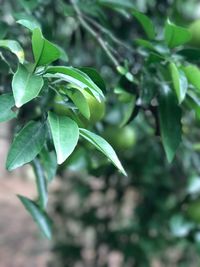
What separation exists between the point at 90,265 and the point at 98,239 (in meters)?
0.17

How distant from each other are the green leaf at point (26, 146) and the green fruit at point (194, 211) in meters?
0.66

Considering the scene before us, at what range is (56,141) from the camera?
583 mm

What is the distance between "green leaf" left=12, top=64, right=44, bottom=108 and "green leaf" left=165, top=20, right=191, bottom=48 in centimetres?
31

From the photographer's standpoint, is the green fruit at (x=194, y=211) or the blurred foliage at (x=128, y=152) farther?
the green fruit at (x=194, y=211)

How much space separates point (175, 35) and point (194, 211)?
0.51 m

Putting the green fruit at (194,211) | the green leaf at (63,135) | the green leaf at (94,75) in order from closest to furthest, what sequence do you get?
the green leaf at (63,135) → the green leaf at (94,75) → the green fruit at (194,211)

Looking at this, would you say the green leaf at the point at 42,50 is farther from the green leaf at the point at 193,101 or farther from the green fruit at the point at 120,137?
the green fruit at the point at 120,137

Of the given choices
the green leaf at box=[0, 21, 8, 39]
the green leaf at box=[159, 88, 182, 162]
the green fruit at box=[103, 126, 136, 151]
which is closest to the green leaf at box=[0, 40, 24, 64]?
the green leaf at box=[0, 21, 8, 39]

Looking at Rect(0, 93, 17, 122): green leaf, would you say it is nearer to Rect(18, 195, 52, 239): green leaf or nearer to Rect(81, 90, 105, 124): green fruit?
Rect(81, 90, 105, 124): green fruit

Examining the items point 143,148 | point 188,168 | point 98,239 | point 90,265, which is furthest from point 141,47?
point 90,265

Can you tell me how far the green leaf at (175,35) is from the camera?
856 millimetres

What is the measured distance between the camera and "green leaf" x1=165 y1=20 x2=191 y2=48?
0.86 metres

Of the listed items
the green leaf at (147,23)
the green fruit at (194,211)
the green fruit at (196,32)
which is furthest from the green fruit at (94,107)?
the green fruit at (194,211)

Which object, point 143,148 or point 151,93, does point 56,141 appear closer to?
point 151,93
